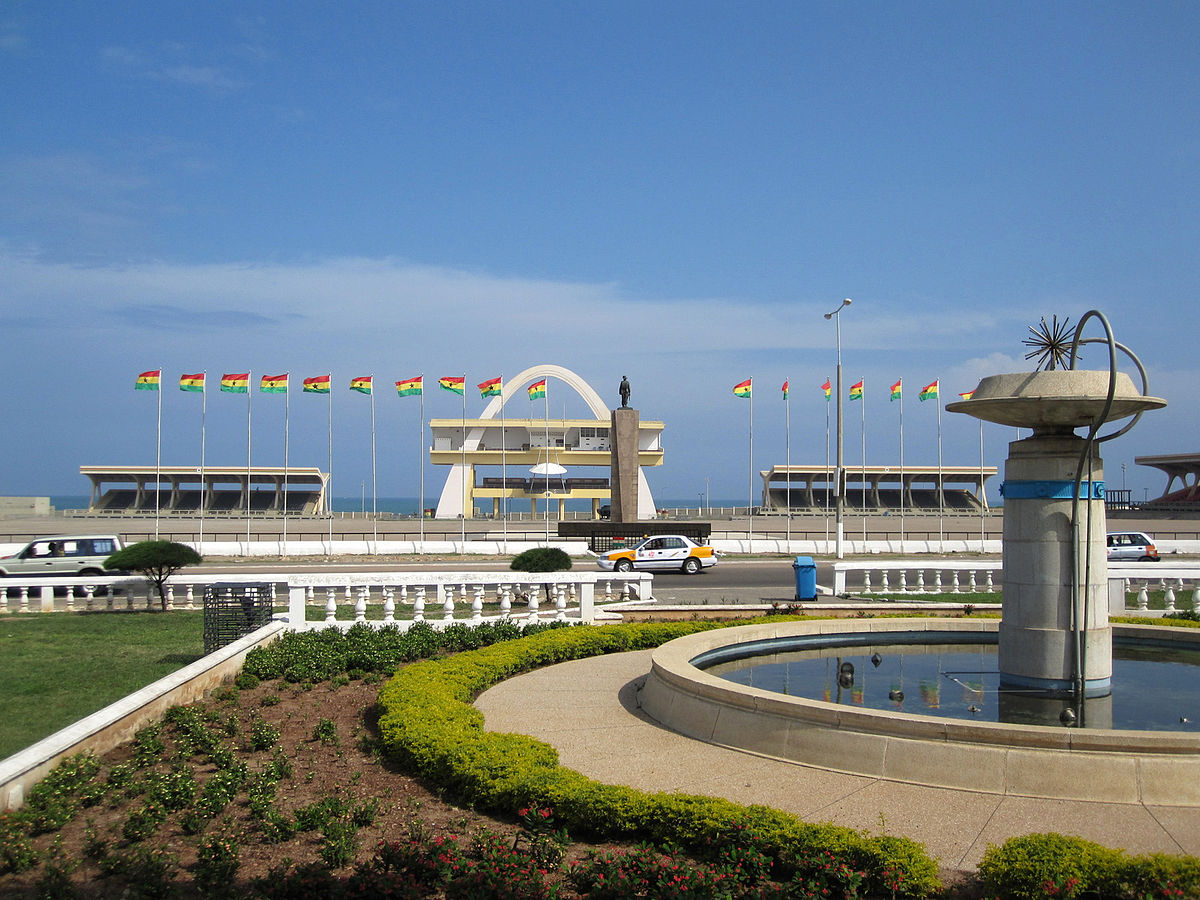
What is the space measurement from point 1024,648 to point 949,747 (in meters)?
2.71

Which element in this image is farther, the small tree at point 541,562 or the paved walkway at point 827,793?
the small tree at point 541,562

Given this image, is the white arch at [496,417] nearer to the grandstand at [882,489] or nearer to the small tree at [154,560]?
the grandstand at [882,489]

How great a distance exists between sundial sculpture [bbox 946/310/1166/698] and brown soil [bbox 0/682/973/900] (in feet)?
14.7

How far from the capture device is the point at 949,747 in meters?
7.70

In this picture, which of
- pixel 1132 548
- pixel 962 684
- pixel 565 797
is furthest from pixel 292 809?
pixel 1132 548

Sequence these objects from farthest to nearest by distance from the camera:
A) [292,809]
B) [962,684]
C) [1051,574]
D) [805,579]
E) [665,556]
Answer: [665,556] → [805,579] → [962,684] → [1051,574] → [292,809]

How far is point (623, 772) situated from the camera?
8.30 m

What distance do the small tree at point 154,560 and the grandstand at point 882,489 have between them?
204 feet

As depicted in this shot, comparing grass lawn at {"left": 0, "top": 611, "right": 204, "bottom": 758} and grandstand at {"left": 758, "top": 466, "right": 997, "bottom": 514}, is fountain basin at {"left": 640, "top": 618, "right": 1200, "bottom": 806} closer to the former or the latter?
grass lawn at {"left": 0, "top": 611, "right": 204, "bottom": 758}

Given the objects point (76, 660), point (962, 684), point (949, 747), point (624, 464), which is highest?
point (624, 464)

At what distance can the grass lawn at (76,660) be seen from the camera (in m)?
10.2

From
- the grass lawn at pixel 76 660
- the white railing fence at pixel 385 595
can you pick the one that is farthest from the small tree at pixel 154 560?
the grass lawn at pixel 76 660

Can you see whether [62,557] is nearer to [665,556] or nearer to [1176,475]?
[665,556]

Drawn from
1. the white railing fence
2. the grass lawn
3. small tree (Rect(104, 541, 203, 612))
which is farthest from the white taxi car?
the grass lawn
